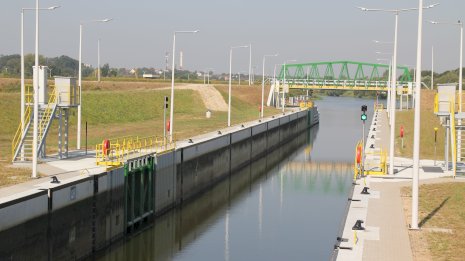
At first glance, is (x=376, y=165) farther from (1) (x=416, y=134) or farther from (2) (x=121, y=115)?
(2) (x=121, y=115)

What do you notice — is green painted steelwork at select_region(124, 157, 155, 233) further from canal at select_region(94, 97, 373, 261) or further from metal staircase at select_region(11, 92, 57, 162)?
metal staircase at select_region(11, 92, 57, 162)

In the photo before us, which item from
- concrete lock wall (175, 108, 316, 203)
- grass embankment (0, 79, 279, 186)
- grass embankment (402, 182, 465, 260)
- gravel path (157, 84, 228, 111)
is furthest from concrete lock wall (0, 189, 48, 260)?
gravel path (157, 84, 228, 111)

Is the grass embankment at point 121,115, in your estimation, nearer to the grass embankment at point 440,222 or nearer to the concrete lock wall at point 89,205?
the concrete lock wall at point 89,205

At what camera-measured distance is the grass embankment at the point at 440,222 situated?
19391 mm

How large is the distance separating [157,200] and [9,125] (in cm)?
2362

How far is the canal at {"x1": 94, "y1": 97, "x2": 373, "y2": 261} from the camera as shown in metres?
27.2

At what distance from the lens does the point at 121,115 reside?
6944 centimetres

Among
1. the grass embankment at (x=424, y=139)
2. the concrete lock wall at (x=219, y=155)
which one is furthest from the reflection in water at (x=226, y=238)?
the grass embankment at (x=424, y=139)

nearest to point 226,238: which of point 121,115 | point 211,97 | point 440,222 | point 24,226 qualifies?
point 440,222

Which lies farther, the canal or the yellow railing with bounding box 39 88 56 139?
the yellow railing with bounding box 39 88 56 139

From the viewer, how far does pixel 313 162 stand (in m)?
58.9

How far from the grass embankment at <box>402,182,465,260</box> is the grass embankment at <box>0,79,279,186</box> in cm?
1395

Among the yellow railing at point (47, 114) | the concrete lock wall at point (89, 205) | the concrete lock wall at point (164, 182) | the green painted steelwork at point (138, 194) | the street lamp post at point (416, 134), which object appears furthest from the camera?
the yellow railing at point (47, 114)

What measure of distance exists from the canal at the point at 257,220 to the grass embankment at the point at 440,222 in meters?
3.96
